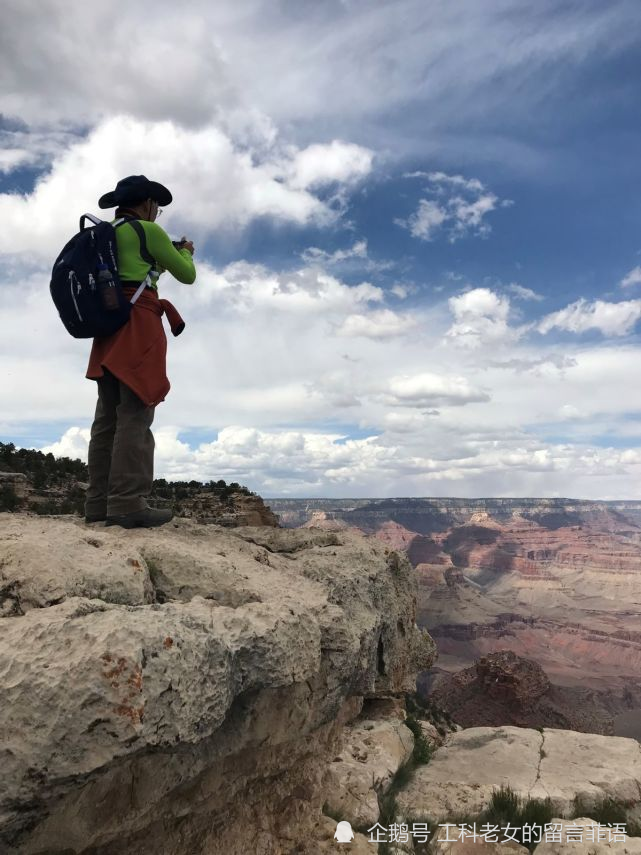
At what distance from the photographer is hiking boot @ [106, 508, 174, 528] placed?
477 cm

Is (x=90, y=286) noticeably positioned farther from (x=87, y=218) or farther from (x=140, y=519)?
(x=140, y=519)

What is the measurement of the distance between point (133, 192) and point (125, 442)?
7.09ft

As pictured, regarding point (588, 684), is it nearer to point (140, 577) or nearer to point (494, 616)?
point (494, 616)

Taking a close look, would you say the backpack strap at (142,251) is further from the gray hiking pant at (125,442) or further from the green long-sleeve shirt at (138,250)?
the gray hiking pant at (125,442)

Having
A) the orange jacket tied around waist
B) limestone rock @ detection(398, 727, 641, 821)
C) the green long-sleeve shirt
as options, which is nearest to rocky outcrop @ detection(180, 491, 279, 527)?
limestone rock @ detection(398, 727, 641, 821)

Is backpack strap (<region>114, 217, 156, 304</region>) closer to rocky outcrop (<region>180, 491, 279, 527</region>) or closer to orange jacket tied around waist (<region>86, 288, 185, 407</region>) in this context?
orange jacket tied around waist (<region>86, 288, 185, 407</region>)

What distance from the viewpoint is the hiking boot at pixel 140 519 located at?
4.77m

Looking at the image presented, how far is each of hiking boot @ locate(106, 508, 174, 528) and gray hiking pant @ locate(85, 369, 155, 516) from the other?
0.13 ft

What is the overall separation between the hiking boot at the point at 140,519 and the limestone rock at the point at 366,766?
2.90m

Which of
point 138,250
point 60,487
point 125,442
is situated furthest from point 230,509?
point 138,250

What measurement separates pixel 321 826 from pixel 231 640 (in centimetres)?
251

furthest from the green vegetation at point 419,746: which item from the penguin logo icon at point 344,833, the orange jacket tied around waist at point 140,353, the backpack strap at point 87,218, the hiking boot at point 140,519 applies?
the backpack strap at point 87,218

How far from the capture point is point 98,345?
15.8 feet

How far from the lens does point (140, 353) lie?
4652 mm
